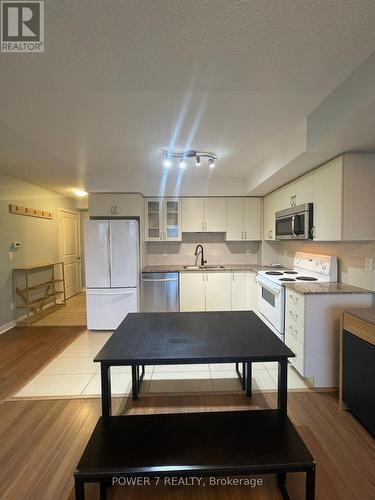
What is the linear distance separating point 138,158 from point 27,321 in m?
3.17

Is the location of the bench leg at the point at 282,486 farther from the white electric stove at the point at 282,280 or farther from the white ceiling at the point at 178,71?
the white ceiling at the point at 178,71

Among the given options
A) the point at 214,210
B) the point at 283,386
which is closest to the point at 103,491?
the point at 283,386

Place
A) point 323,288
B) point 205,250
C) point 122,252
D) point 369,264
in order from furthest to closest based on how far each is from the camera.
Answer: point 205,250
point 122,252
point 323,288
point 369,264

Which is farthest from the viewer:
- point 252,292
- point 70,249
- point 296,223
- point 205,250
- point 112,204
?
point 70,249

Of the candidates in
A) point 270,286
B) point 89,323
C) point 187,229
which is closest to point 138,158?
point 187,229

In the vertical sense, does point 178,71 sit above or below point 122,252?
above

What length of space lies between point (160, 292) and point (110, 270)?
0.88 metres

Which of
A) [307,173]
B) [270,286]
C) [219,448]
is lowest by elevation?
[219,448]

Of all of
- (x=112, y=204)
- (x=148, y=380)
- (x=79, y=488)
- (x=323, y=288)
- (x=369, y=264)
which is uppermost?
(x=112, y=204)

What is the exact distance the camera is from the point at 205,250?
4.74 meters

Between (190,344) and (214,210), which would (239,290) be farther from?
(190,344)

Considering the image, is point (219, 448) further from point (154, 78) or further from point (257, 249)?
point (257, 249)

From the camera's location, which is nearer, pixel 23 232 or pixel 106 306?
pixel 106 306

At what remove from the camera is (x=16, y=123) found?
7.10ft
